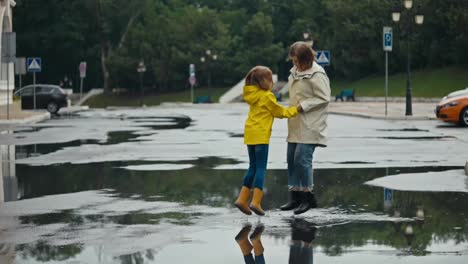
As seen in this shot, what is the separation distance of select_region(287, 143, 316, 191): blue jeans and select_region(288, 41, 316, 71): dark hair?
90cm

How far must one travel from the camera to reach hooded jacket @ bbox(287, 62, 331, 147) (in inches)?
452

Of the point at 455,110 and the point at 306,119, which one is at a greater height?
the point at 306,119

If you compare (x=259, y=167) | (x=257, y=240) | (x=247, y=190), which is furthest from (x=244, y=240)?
(x=259, y=167)

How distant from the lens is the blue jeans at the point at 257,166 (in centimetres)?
1138

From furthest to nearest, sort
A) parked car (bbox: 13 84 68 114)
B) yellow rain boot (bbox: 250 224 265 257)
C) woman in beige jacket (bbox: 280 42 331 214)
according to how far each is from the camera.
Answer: parked car (bbox: 13 84 68 114)
woman in beige jacket (bbox: 280 42 331 214)
yellow rain boot (bbox: 250 224 265 257)

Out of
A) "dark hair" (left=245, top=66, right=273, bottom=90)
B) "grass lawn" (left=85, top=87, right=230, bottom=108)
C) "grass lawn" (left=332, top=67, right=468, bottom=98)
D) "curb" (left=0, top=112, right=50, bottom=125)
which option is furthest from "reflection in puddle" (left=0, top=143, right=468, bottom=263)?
"grass lawn" (left=85, top=87, right=230, bottom=108)

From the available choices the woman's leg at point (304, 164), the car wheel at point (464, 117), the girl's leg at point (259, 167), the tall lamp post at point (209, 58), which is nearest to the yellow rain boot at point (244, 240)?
the girl's leg at point (259, 167)

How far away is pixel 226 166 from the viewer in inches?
701

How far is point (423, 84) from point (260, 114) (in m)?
66.2

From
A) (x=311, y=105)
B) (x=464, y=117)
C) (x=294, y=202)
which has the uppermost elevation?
(x=311, y=105)

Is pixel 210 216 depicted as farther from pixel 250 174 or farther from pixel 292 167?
pixel 292 167

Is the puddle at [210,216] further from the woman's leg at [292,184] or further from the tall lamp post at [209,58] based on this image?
the tall lamp post at [209,58]

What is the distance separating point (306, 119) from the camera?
37.8ft

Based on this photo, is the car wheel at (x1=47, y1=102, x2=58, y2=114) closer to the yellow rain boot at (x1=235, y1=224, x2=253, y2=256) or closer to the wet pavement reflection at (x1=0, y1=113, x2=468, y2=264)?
the wet pavement reflection at (x1=0, y1=113, x2=468, y2=264)
